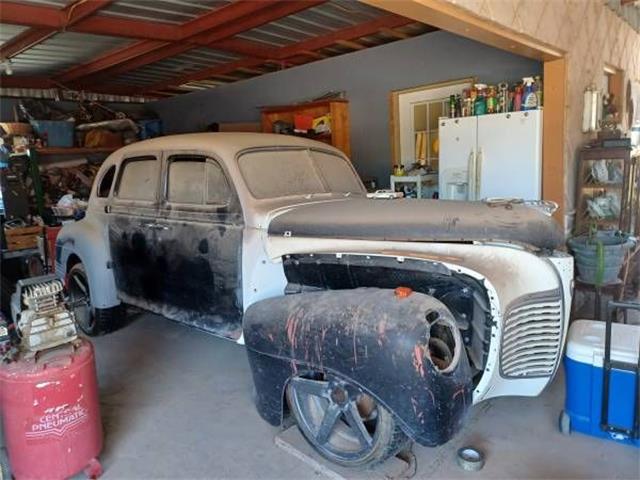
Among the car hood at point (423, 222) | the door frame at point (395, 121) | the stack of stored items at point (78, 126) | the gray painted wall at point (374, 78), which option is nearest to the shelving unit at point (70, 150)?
the stack of stored items at point (78, 126)

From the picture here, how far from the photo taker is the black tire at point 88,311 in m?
4.17

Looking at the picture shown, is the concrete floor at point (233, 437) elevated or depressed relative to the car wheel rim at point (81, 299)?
depressed

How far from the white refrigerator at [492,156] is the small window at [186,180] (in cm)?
279

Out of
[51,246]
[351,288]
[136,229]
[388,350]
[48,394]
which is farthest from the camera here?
[51,246]

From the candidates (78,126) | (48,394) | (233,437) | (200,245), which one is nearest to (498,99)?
(200,245)

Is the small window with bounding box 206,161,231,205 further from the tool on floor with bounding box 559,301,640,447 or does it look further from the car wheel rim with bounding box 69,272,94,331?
the tool on floor with bounding box 559,301,640,447

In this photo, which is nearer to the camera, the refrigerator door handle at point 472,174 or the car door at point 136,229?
the car door at point 136,229

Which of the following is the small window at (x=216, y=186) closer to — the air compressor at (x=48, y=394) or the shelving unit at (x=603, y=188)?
the air compressor at (x=48, y=394)

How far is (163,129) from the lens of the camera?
10.1 metres

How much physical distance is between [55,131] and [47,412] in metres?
7.39

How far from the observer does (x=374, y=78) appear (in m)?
6.43

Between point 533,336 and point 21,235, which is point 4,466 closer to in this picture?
point 533,336

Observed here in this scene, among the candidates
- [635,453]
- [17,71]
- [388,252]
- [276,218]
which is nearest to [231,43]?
[17,71]

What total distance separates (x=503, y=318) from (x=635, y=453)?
1.02 meters
